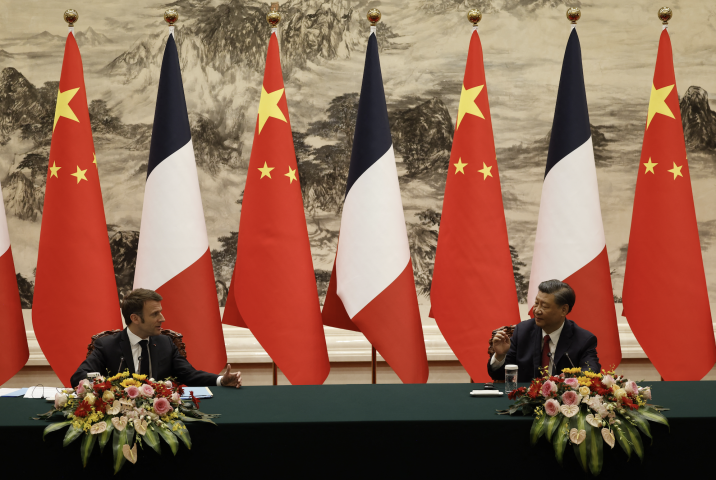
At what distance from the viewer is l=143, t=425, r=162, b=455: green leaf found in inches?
86.0

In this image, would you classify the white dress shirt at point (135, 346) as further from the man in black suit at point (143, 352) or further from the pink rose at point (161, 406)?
the pink rose at point (161, 406)

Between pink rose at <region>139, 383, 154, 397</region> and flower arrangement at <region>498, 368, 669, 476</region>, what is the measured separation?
1392 mm

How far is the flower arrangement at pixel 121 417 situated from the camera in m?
2.19

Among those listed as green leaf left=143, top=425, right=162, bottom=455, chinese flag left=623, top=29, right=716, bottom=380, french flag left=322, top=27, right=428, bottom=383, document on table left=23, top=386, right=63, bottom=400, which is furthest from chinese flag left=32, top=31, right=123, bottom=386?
chinese flag left=623, top=29, right=716, bottom=380

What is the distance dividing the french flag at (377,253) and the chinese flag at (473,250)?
0.76 ft

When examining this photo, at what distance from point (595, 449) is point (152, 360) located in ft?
7.17

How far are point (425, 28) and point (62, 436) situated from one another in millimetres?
3738

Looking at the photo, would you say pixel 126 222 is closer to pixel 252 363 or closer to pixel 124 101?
pixel 124 101

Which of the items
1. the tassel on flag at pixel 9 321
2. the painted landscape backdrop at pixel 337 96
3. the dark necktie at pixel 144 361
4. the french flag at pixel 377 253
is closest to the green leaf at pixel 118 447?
the dark necktie at pixel 144 361

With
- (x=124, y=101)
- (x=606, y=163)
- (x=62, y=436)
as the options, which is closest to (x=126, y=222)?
A: (x=124, y=101)

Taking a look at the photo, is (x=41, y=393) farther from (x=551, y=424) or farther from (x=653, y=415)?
(x=653, y=415)

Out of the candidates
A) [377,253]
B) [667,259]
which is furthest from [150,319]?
[667,259]

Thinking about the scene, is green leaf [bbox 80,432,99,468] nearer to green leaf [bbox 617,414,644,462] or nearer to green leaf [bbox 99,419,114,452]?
green leaf [bbox 99,419,114,452]

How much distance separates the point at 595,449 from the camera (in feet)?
7.41
